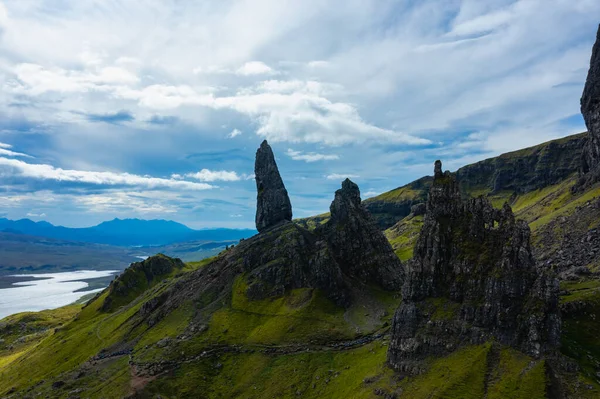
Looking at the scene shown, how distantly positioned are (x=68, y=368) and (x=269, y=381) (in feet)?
309

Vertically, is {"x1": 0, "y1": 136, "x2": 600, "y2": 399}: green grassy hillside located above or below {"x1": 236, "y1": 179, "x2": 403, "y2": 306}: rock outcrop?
below

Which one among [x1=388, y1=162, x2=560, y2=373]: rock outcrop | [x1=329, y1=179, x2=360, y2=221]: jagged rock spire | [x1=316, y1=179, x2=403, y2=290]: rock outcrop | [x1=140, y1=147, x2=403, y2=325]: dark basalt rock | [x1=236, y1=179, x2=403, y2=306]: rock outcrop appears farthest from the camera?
[x1=329, y1=179, x2=360, y2=221]: jagged rock spire

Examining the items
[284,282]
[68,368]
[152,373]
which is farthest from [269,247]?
[68,368]

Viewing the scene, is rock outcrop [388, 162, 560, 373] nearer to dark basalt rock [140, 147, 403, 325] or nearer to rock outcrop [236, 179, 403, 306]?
dark basalt rock [140, 147, 403, 325]

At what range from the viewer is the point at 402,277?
16225 cm

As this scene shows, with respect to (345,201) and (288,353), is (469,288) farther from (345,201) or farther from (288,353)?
(345,201)

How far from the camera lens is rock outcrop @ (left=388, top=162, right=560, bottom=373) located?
7538 centimetres

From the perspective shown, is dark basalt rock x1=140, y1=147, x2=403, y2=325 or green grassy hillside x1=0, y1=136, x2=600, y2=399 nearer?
green grassy hillside x1=0, y1=136, x2=600, y2=399

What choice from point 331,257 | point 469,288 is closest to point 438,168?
point 469,288

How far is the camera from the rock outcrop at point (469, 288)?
7538cm

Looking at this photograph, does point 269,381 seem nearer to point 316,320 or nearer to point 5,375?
point 316,320

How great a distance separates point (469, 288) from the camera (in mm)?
87562

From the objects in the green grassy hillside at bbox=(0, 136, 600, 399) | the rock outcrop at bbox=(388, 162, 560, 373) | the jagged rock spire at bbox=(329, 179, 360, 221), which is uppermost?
the jagged rock spire at bbox=(329, 179, 360, 221)

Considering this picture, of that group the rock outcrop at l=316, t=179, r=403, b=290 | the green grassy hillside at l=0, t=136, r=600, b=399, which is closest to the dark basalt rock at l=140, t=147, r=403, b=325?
the rock outcrop at l=316, t=179, r=403, b=290
